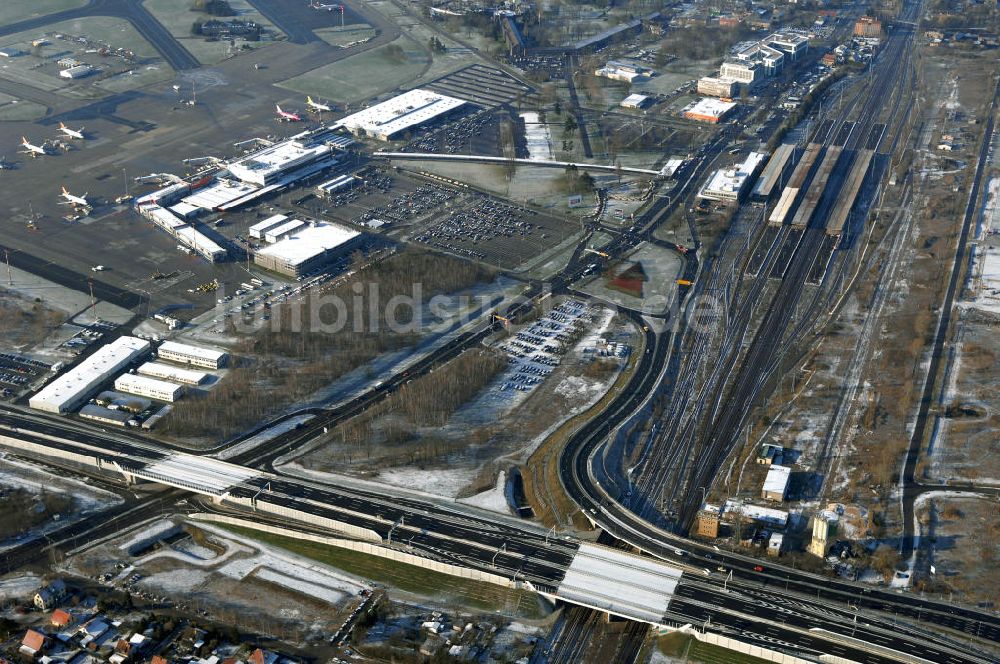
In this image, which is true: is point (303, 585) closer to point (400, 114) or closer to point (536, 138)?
point (536, 138)

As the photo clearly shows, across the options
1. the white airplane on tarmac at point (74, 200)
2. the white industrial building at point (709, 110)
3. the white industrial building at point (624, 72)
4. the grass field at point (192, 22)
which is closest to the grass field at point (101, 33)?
the grass field at point (192, 22)

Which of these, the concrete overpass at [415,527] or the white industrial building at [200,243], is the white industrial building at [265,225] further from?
the concrete overpass at [415,527]

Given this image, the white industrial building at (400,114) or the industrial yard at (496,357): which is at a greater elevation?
the white industrial building at (400,114)

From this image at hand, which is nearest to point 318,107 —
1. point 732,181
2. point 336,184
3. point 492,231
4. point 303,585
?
point 336,184

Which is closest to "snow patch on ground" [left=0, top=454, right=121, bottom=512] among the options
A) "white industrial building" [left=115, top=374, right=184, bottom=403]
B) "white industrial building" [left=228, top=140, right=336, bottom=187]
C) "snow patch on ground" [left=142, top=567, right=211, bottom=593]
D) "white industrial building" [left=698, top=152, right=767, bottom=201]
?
"snow patch on ground" [left=142, top=567, right=211, bottom=593]

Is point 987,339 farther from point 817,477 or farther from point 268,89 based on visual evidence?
point 268,89

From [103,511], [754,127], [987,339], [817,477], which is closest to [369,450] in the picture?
[103,511]
